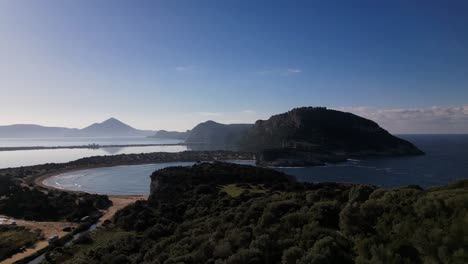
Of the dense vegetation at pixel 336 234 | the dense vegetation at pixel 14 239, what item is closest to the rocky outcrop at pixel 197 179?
the dense vegetation at pixel 14 239

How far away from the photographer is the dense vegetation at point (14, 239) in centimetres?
3247

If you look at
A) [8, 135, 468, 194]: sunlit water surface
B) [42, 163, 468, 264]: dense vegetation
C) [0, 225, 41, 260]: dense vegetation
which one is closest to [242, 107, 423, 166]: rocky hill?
[8, 135, 468, 194]: sunlit water surface

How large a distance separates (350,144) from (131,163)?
84266 mm

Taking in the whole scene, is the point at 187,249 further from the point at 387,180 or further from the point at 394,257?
the point at 387,180

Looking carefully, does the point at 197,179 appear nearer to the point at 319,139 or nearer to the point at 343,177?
the point at 343,177

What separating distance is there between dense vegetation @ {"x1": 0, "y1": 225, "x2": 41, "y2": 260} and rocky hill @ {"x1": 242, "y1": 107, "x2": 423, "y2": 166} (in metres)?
80.0

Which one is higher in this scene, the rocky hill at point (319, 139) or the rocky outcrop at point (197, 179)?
the rocky hill at point (319, 139)

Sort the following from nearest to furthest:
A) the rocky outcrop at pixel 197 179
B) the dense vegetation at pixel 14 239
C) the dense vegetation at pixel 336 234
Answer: the dense vegetation at pixel 336 234, the dense vegetation at pixel 14 239, the rocky outcrop at pixel 197 179

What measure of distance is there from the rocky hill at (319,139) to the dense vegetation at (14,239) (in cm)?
8000

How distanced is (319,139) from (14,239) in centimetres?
11989

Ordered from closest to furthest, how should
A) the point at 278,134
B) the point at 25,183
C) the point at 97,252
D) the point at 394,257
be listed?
the point at 394,257 < the point at 97,252 < the point at 25,183 < the point at 278,134

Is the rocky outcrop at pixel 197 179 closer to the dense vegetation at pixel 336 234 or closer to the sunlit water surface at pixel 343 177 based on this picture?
the dense vegetation at pixel 336 234

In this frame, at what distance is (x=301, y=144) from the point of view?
139 metres

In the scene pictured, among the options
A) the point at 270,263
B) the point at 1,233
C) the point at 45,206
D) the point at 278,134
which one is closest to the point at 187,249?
the point at 270,263
